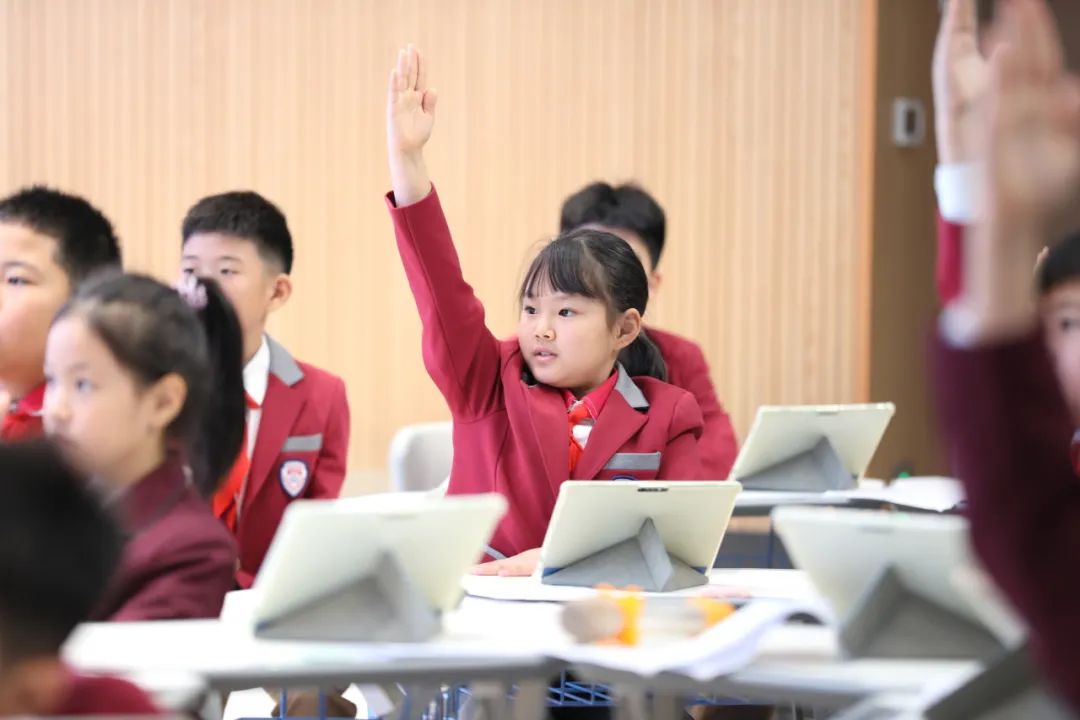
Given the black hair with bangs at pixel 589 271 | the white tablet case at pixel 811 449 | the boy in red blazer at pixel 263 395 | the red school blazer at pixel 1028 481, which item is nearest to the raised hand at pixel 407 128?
the black hair with bangs at pixel 589 271

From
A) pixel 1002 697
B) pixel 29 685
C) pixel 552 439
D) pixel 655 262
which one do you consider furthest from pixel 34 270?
pixel 1002 697

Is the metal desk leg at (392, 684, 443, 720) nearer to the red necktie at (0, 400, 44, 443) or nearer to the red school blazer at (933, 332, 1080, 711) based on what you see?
the red school blazer at (933, 332, 1080, 711)

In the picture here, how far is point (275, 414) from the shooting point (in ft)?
10.8

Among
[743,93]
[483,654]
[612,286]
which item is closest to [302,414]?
[612,286]

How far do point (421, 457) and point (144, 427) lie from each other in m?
1.57

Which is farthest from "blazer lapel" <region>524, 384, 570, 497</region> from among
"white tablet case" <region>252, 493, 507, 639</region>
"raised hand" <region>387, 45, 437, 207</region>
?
"white tablet case" <region>252, 493, 507, 639</region>

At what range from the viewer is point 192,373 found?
2135 millimetres

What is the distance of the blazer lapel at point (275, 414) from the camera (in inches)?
127

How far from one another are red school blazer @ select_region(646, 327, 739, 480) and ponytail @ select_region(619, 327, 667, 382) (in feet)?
0.91

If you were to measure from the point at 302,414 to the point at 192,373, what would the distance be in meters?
1.22

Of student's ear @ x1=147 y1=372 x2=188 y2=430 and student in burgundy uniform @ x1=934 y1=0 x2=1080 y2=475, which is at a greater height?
student in burgundy uniform @ x1=934 y1=0 x2=1080 y2=475

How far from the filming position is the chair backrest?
356 cm

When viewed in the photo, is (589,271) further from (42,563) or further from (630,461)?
(42,563)

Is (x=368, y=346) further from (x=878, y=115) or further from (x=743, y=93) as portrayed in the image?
(x=878, y=115)
